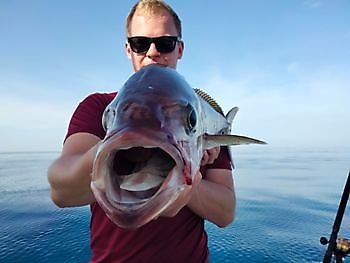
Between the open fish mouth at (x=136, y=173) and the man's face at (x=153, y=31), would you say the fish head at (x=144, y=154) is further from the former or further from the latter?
the man's face at (x=153, y=31)

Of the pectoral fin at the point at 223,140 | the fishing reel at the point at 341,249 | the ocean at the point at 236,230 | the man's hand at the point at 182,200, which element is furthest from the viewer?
the ocean at the point at 236,230

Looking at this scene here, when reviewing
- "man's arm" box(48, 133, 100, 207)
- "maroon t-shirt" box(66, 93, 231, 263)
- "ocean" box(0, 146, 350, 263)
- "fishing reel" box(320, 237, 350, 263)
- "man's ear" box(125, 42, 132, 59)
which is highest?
"man's ear" box(125, 42, 132, 59)

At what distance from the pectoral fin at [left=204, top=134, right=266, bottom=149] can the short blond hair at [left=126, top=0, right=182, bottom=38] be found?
1.33 meters

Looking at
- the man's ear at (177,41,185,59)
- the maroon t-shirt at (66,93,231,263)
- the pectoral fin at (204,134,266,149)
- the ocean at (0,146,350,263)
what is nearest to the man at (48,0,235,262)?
the maroon t-shirt at (66,93,231,263)

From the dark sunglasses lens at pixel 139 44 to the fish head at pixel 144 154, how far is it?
3.63 feet

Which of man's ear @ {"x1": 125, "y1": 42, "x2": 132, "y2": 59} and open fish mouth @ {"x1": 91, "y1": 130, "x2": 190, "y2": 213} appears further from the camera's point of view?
man's ear @ {"x1": 125, "y1": 42, "x2": 132, "y2": 59}

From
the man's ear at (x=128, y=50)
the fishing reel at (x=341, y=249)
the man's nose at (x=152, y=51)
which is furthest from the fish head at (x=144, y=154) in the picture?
the fishing reel at (x=341, y=249)

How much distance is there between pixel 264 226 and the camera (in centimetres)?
790

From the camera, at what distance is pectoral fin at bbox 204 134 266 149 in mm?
1458

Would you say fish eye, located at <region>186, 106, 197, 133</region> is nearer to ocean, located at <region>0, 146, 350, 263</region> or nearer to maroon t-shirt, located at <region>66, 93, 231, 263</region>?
maroon t-shirt, located at <region>66, 93, 231, 263</region>

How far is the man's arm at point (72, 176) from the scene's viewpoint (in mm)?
1343

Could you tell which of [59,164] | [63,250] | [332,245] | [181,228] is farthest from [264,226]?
[59,164]

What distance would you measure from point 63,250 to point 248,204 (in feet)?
21.3

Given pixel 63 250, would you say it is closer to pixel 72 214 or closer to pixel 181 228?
pixel 72 214
